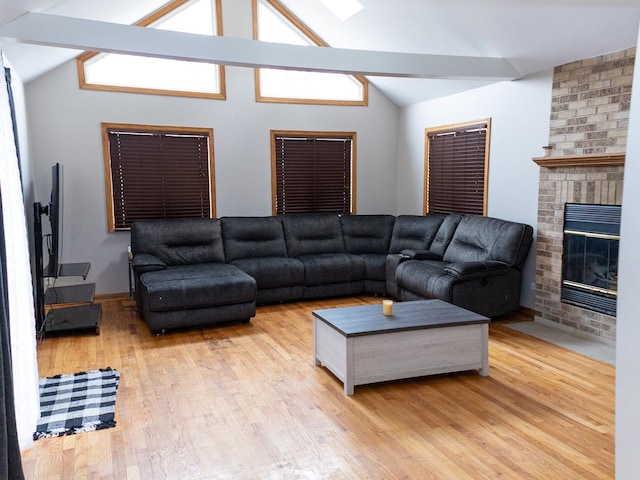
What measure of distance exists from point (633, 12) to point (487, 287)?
240 cm

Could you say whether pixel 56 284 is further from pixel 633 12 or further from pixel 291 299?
pixel 633 12

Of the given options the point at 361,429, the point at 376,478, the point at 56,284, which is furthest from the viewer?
the point at 56,284

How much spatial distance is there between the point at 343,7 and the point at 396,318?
354 cm

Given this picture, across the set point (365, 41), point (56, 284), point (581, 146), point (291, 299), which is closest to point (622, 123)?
point (581, 146)

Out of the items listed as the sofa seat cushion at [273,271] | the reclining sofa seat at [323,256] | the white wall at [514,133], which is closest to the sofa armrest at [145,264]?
the sofa seat cushion at [273,271]

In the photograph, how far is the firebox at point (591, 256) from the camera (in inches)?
163

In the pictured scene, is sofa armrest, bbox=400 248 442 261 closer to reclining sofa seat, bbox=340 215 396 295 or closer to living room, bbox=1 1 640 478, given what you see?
reclining sofa seat, bbox=340 215 396 295

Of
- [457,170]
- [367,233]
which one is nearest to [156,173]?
[367,233]

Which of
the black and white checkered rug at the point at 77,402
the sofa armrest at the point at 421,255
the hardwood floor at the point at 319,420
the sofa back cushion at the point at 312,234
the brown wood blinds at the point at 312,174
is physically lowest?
the hardwood floor at the point at 319,420

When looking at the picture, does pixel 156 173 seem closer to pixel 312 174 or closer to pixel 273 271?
pixel 273 271

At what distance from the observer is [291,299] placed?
18.7ft

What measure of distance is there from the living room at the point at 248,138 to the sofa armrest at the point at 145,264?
964 mm

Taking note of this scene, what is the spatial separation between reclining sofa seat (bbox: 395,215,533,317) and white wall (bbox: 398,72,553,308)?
0.25 metres

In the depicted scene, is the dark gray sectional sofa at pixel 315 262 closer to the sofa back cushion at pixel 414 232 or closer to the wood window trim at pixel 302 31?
the sofa back cushion at pixel 414 232
